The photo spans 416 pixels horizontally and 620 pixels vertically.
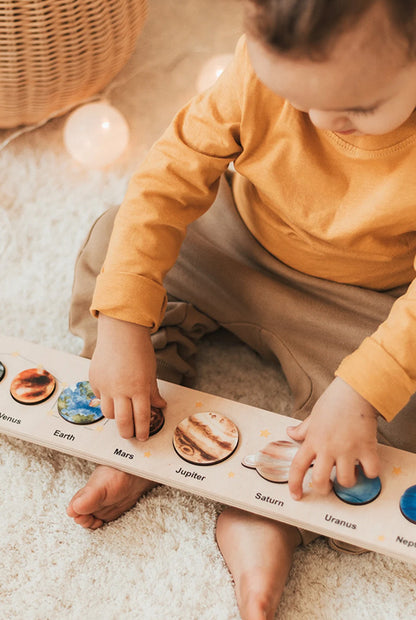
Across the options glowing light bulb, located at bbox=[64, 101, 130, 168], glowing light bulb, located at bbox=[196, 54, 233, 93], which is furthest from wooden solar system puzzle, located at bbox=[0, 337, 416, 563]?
glowing light bulb, located at bbox=[196, 54, 233, 93]

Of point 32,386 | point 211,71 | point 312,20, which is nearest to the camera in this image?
point 312,20

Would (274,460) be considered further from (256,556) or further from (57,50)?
(57,50)

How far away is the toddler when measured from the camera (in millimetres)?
573

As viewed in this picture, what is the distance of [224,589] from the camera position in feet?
2.13

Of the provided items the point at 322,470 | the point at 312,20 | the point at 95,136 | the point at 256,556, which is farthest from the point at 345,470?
the point at 95,136

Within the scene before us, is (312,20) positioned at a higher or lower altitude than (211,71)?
higher

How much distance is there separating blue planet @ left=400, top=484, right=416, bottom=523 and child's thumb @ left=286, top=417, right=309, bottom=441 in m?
0.10

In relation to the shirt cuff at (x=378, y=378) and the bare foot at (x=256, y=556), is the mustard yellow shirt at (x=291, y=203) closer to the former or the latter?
the shirt cuff at (x=378, y=378)

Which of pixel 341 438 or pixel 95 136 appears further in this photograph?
pixel 95 136

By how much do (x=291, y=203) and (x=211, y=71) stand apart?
2.00 feet

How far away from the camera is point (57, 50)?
94cm

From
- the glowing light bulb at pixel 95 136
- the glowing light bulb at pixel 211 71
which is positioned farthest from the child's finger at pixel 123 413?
the glowing light bulb at pixel 211 71

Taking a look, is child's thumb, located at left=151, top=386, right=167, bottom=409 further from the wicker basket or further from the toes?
the wicker basket

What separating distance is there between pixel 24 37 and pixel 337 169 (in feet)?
1.69
